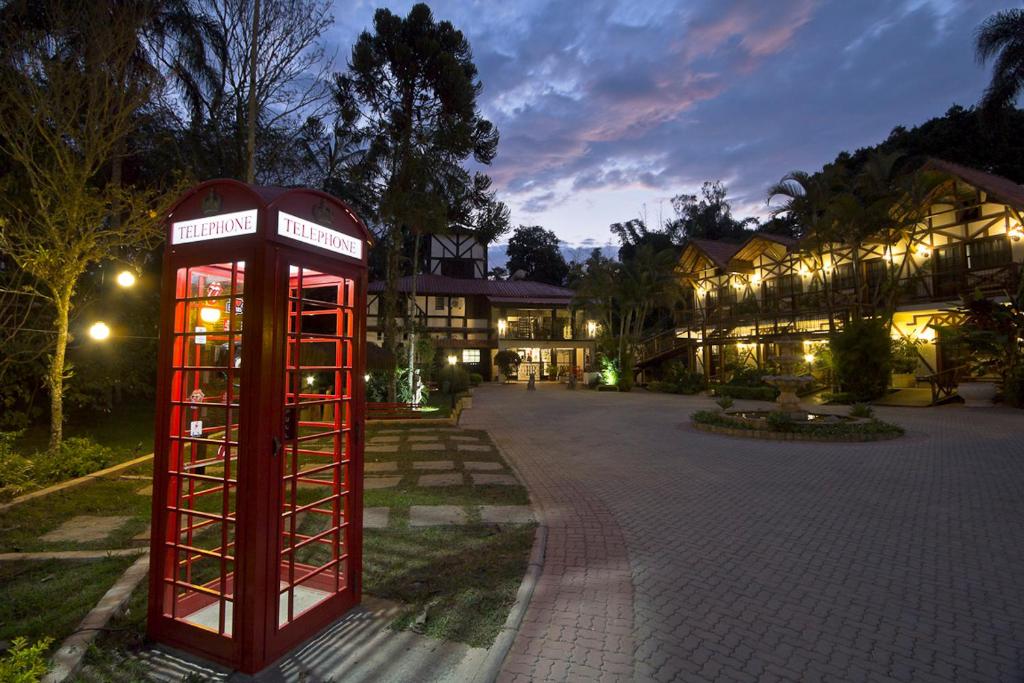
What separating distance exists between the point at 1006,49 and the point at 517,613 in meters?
27.0

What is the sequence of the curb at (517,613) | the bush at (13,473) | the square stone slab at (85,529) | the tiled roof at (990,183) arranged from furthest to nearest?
the tiled roof at (990,183) → the bush at (13,473) → the square stone slab at (85,529) → the curb at (517,613)

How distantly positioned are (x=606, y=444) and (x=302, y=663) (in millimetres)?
9768

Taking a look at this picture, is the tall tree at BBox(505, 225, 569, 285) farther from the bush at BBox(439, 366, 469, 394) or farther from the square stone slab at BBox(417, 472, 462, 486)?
the square stone slab at BBox(417, 472, 462, 486)

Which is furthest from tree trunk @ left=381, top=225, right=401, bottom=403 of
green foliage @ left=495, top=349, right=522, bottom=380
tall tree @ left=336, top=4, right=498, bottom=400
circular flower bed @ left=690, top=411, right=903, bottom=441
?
green foliage @ left=495, top=349, right=522, bottom=380

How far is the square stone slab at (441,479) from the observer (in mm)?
8305

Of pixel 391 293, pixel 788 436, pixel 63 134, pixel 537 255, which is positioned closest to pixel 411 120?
pixel 391 293

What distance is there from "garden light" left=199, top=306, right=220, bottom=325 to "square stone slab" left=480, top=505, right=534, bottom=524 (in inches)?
144

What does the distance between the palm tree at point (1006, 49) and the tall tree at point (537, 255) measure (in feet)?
149

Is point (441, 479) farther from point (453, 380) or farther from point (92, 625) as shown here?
point (453, 380)

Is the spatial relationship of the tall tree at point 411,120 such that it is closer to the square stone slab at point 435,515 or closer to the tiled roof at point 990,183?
the square stone slab at point 435,515

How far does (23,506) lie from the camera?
22.6ft

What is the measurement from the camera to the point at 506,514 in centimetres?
666

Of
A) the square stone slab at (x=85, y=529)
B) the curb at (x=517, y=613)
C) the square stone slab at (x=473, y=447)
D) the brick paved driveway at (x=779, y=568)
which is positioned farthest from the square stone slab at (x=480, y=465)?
the square stone slab at (x=85, y=529)

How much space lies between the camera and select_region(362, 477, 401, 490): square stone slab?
317 inches
